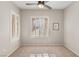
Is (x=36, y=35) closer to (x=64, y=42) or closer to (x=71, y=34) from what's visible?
(x=64, y=42)

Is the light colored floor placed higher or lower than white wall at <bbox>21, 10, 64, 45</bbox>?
lower

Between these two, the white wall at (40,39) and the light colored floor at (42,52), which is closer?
the light colored floor at (42,52)

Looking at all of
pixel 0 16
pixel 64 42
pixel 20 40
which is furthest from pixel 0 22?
pixel 64 42

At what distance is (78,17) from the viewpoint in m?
1.87

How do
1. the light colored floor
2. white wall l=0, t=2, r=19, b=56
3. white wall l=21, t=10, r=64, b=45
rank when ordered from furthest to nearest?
white wall l=21, t=10, r=64, b=45 < the light colored floor < white wall l=0, t=2, r=19, b=56

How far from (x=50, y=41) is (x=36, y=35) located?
189 mm

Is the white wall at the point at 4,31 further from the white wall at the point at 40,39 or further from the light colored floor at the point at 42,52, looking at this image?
the white wall at the point at 40,39

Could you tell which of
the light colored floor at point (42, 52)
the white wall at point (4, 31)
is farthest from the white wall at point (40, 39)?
the white wall at point (4, 31)

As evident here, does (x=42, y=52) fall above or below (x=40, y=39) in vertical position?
below

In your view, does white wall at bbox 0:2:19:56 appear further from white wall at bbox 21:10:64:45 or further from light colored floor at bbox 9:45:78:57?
white wall at bbox 21:10:64:45

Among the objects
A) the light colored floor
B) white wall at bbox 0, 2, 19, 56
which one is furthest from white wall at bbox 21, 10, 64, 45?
white wall at bbox 0, 2, 19, 56

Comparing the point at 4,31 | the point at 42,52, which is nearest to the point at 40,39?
the point at 42,52

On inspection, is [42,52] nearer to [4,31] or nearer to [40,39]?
[40,39]

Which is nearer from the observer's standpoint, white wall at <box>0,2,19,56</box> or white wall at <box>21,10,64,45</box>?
white wall at <box>0,2,19,56</box>
